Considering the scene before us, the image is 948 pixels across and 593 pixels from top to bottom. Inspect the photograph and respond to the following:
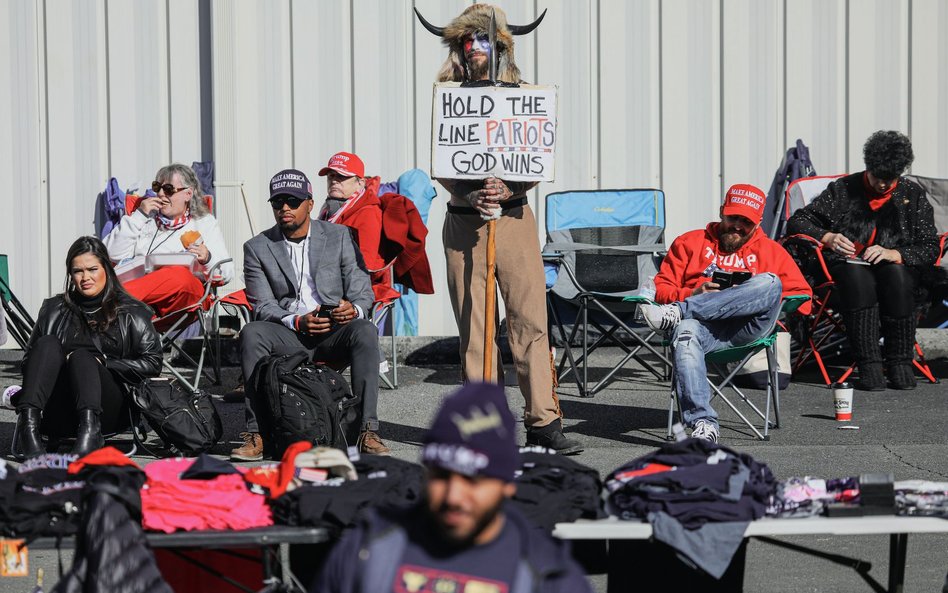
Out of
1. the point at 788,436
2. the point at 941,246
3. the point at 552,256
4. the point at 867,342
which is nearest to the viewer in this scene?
the point at 788,436

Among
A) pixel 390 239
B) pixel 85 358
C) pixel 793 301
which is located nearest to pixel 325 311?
pixel 85 358

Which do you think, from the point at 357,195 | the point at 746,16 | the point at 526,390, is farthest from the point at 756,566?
the point at 746,16

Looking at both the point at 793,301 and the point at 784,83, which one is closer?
the point at 793,301

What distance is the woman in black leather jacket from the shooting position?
20.6 ft

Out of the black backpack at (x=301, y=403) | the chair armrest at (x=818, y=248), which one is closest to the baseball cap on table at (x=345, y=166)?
the black backpack at (x=301, y=403)

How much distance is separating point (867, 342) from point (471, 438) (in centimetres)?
611

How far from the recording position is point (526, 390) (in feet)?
21.0

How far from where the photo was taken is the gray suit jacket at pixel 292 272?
6.75m

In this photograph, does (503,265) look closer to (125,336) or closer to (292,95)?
(125,336)

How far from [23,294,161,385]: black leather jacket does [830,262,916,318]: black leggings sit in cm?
431

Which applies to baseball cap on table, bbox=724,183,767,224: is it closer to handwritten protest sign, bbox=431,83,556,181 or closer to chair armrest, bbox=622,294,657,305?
chair armrest, bbox=622,294,657,305

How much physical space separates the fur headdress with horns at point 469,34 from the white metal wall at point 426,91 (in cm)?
406

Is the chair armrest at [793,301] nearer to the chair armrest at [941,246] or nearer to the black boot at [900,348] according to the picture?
the black boot at [900,348]

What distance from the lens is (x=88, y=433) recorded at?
6.25m
